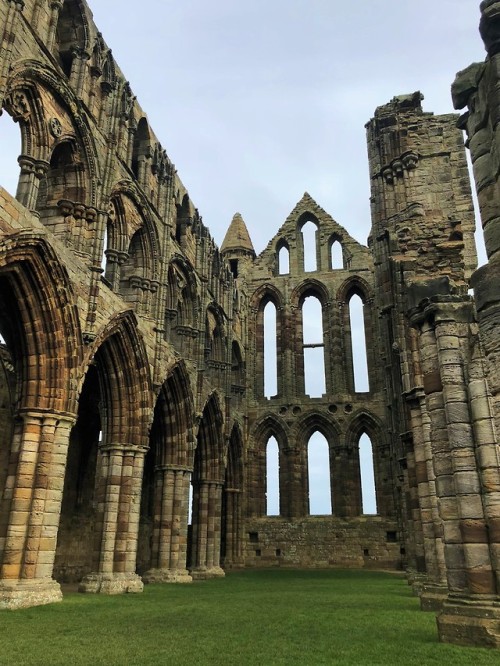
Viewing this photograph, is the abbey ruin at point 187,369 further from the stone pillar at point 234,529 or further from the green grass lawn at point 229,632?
the green grass lawn at point 229,632

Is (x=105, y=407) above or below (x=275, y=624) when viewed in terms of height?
above

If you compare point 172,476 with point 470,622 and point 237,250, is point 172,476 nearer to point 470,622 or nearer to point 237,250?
point 470,622

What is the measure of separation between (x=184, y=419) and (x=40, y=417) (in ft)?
25.9

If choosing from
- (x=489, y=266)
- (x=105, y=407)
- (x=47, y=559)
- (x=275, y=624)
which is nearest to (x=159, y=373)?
(x=105, y=407)

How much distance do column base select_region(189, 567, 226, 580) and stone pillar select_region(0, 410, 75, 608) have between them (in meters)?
9.17

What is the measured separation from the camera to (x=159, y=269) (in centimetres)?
1767

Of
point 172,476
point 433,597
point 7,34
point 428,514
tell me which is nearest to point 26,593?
point 433,597

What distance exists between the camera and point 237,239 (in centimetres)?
3141

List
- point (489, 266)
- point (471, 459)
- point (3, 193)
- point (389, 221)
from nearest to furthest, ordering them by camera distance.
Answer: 1. point (489, 266)
2. point (471, 459)
3. point (3, 193)
4. point (389, 221)

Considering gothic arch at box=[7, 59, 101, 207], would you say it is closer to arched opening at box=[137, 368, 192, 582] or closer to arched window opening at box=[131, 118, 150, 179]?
arched window opening at box=[131, 118, 150, 179]

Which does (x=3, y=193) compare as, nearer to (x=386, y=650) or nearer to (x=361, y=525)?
(x=386, y=650)

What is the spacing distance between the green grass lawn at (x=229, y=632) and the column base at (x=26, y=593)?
13.2 inches

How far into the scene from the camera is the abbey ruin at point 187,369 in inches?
259

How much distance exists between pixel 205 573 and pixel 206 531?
5.30 ft
